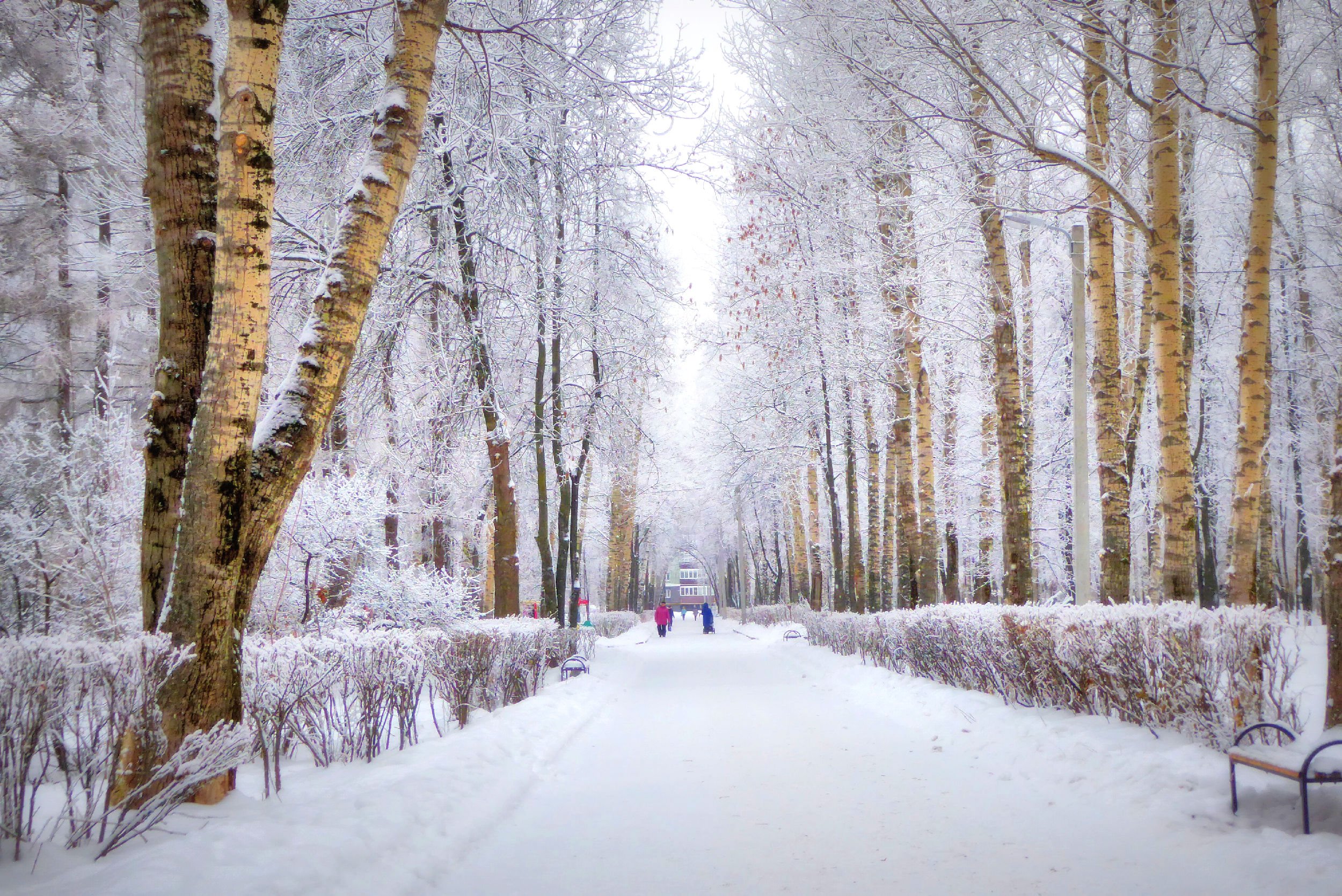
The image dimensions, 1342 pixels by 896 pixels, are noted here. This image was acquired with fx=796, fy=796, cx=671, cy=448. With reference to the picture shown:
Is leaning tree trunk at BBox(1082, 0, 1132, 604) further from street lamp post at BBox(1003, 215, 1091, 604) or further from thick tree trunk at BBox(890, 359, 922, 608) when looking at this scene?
thick tree trunk at BBox(890, 359, 922, 608)

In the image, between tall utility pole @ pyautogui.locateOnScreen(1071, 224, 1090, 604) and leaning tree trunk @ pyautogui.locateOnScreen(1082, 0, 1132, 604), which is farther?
tall utility pole @ pyautogui.locateOnScreen(1071, 224, 1090, 604)

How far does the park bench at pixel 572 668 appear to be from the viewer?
12.7m

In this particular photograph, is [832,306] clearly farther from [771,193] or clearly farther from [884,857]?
[884,857]

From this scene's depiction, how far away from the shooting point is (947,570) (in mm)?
20562

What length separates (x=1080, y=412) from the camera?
10.1m

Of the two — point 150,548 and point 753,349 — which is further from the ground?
point 753,349

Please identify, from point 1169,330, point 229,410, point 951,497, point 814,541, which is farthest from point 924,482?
point 229,410

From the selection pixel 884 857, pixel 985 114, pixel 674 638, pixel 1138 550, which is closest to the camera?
pixel 884 857

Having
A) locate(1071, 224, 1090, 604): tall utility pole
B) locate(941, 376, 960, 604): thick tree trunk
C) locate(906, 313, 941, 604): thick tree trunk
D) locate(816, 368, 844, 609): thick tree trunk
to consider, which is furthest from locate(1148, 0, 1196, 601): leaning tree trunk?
locate(816, 368, 844, 609): thick tree trunk

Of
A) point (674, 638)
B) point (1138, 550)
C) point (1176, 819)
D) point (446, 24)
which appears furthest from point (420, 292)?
point (674, 638)

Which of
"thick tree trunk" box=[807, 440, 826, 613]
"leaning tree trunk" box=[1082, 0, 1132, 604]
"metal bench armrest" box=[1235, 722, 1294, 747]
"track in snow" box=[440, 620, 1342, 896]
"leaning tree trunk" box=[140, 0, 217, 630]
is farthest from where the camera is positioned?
"thick tree trunk" box=[807, 440, 826, 613]

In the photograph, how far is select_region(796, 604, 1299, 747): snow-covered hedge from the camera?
4820 mm

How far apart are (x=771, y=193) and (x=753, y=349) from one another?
18.9 feet

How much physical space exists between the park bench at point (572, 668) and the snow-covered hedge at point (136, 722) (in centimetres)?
627
